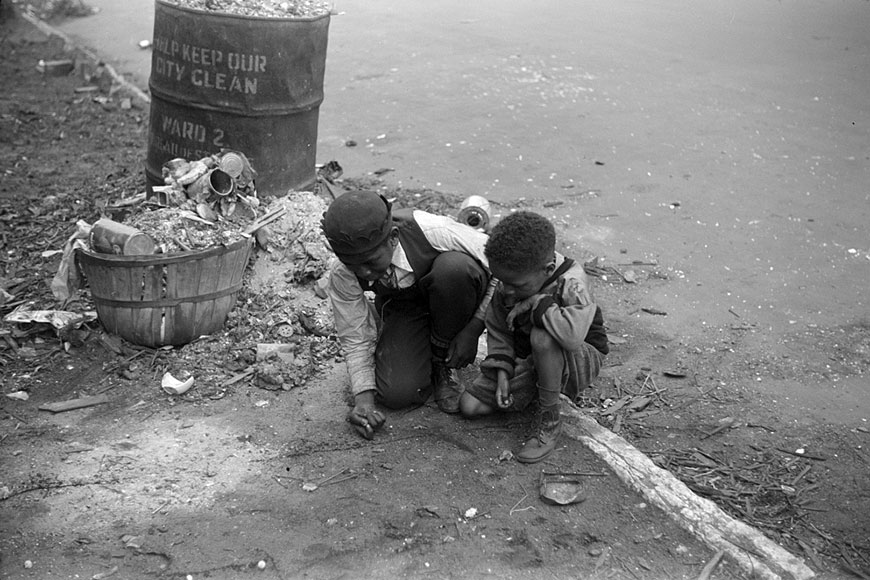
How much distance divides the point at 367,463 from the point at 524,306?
890 mm

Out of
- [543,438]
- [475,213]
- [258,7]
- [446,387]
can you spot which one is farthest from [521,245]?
[258,7]

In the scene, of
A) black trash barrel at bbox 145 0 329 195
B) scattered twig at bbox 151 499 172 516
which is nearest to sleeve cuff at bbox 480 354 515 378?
scattered twig at bbox 151 499 172 516

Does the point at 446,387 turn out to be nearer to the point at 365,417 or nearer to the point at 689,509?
the point at 365,417

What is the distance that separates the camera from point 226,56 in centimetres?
513

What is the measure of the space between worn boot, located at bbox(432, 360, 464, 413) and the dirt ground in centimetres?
6

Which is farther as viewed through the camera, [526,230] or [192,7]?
[192,7]

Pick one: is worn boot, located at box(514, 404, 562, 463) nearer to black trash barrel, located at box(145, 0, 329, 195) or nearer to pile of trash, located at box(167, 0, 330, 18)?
black trash barrel, located at box(145, 0, 329, 195)

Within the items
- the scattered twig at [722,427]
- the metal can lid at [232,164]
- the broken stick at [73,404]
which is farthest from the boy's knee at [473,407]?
Result: the metal can lid at [232,164]

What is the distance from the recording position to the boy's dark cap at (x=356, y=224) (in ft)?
10.8

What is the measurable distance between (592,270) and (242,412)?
2367 millimetres

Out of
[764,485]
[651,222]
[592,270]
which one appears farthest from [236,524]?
[651,222]

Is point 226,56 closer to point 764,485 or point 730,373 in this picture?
point 730,373

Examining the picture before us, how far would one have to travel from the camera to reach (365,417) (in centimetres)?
366

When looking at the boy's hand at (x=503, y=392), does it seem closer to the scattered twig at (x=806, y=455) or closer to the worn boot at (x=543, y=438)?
the worn boot at (x=543, y=438)
